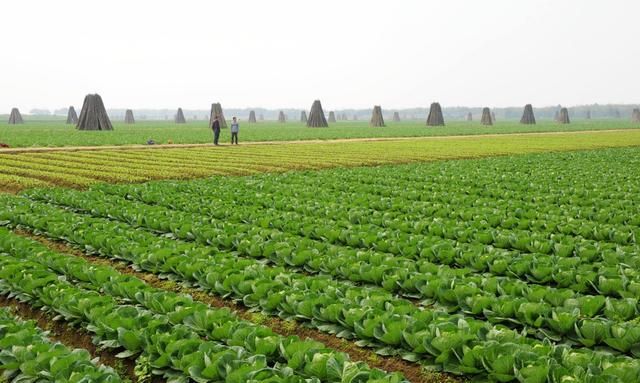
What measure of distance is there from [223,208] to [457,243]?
5800 mm

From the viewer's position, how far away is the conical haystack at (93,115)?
5916 centimetres

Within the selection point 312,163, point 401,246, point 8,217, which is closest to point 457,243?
point 401,246

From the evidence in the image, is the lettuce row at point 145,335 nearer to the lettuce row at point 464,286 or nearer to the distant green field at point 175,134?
the lettuce row at point 464,286

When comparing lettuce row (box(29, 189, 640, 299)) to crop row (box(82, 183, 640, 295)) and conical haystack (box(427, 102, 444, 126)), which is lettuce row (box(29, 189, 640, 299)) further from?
conical haystack (box(427, 102, 444, 126))

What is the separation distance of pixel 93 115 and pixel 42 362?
57.2 meters

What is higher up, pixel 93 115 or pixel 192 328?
pixel 93 115

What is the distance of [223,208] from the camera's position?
14289mm

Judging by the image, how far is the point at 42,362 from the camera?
19.4 ft

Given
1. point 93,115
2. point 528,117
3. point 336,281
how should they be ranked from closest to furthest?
point 336,281
point 93,115
point 528,117

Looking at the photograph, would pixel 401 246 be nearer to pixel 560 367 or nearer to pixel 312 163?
pixel 560 367

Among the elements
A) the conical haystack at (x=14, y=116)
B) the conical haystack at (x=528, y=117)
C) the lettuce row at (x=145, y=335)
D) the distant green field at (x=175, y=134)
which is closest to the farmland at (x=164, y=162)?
the distant green field at (x=175, y=134)

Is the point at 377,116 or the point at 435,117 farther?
the point at 435,117

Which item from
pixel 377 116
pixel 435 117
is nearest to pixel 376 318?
pixel 377 116

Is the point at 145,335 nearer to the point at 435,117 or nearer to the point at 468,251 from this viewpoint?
the point at 468,251
